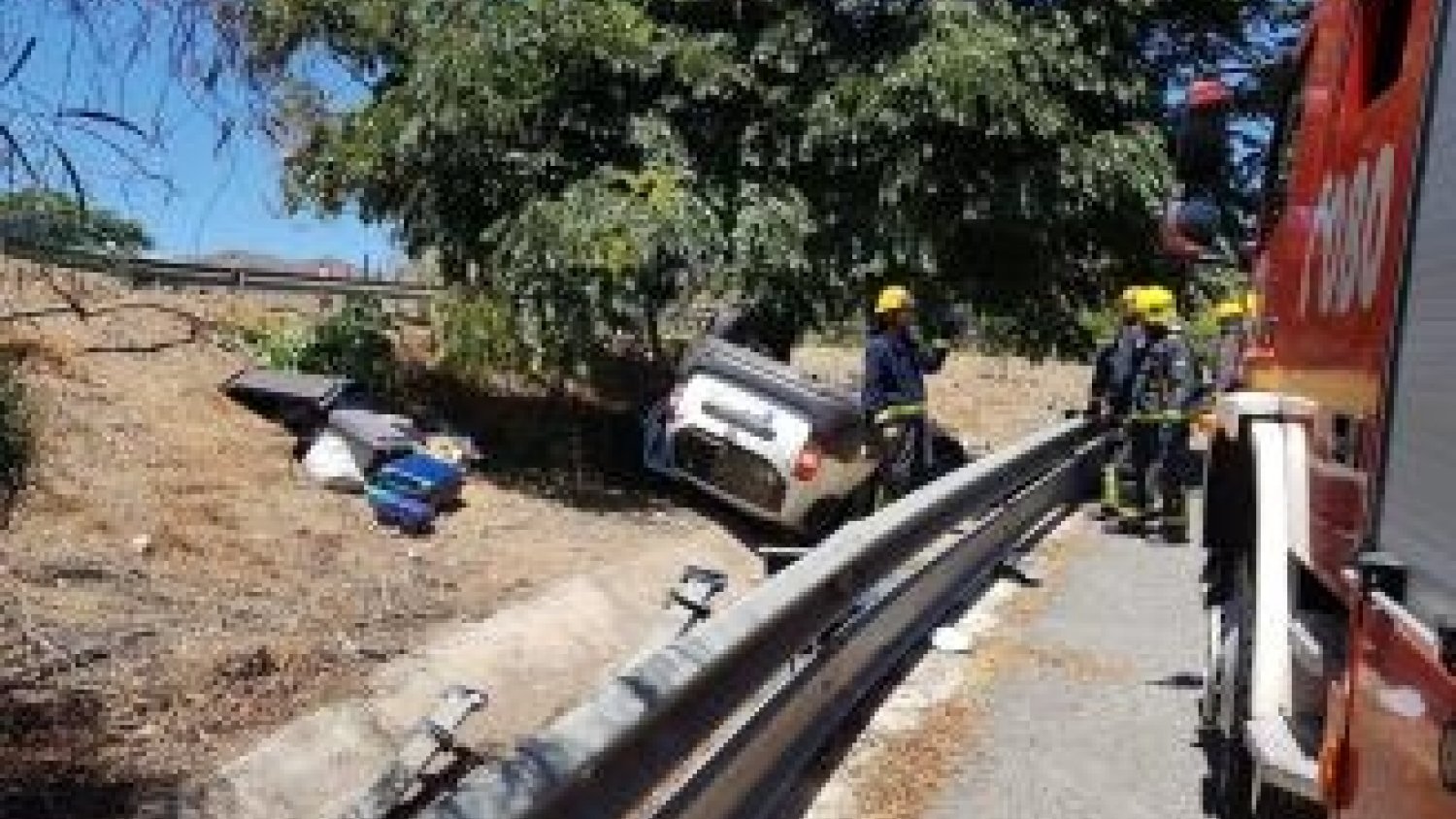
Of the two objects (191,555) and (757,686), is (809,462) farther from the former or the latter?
(757,686)

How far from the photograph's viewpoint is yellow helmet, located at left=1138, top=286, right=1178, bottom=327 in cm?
→ 1538

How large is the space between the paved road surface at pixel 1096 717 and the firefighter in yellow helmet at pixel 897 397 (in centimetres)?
331

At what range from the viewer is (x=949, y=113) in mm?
17875

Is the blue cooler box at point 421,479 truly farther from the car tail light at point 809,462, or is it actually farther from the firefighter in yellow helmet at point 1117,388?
the firefighter in yellow helmet at point 1117,388

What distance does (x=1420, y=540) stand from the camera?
361 cm

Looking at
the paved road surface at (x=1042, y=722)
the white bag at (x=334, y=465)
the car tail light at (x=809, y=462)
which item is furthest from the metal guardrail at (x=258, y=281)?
the paved road surface at (x=1042, y=722)

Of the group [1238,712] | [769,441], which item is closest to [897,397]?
[769,441]

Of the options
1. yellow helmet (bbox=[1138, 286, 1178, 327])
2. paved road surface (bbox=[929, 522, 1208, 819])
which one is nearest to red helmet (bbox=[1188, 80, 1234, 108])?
paved road surface (bbox=[929, 522, 1208, 819])

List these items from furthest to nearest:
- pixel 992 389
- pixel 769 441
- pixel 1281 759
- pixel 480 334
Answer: pixel 992 389 → pixel 480 334 → pixel 769 441 → pixel 1281 759

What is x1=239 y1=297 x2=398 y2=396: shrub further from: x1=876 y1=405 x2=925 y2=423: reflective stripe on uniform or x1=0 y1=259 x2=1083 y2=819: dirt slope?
x1=876 y1=405 x2=925 y2=423: reflective stripe on uniform

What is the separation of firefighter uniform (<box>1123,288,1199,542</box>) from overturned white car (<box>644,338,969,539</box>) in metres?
1.96

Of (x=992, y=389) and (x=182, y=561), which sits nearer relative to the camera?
(x=182, y=561)

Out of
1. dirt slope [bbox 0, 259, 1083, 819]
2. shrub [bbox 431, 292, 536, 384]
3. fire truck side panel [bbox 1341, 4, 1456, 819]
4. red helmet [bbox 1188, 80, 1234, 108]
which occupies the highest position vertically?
red helmet [bbox 1188, 80, 1234, 108]

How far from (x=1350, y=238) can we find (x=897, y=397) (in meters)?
9.86
